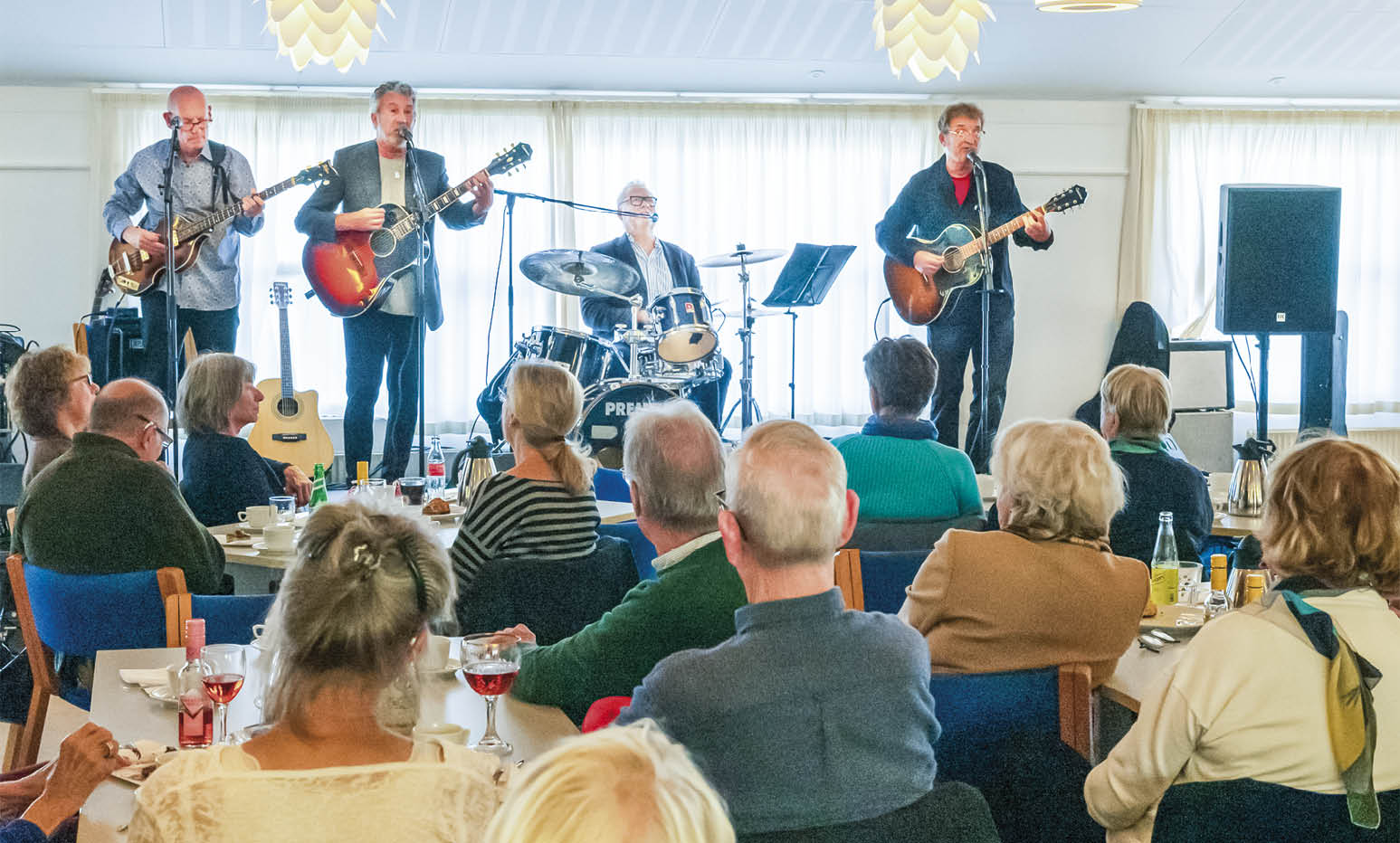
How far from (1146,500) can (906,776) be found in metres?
2.23

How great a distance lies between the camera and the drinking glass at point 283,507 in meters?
3.88

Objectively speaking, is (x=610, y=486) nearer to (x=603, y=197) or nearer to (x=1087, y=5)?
(x=1087, y=5)

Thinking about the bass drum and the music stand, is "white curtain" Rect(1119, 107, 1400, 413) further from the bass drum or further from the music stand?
the bass drum

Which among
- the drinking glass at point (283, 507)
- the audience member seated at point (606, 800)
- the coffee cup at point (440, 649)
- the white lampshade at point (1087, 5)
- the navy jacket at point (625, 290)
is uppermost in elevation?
the white lampshade at point (1087, 5)

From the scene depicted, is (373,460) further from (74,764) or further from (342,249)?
(74,764)

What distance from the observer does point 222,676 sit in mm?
2000

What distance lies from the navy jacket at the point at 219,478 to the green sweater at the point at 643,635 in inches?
83.7

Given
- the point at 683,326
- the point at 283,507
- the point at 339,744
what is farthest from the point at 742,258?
the point at 339,744

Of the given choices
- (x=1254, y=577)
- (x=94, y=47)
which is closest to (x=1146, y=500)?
(x=1254, y=577)

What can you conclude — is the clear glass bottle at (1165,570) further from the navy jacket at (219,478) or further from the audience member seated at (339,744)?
the navy jacket at (219,478)

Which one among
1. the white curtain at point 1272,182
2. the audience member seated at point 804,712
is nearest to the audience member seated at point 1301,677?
the audience member seated at point 804,712

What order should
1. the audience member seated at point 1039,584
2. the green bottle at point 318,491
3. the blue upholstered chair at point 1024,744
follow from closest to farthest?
the blue upholstered chair at point 1024,744, the audience member seated at point 1039,584, the green bottle at point 318,491

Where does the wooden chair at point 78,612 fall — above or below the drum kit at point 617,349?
below

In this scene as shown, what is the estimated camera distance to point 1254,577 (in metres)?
2.85
